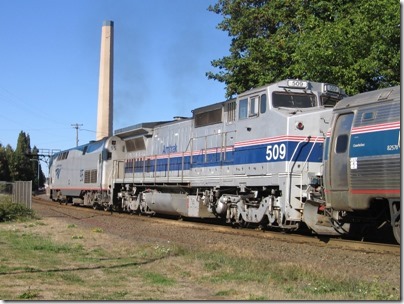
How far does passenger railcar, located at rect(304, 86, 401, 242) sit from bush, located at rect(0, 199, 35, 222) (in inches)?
493

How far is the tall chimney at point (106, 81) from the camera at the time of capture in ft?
191

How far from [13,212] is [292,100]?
12.1 metres

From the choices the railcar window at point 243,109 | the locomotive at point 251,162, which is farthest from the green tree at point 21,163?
the railcar window at point 243,109

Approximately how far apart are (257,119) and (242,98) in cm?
117

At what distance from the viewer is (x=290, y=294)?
7082 millimetres

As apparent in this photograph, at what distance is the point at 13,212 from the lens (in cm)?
2056

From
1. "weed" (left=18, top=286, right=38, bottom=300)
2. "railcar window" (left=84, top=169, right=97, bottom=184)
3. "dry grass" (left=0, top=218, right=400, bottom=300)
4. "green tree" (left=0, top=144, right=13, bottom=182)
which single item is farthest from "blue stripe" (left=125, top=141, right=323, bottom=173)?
"green tree" (left=0, top=144, right=13, bottom=182)

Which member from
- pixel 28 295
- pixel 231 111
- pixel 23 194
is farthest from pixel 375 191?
pixel 23 194

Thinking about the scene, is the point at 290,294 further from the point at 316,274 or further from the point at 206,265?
the point at 206,265

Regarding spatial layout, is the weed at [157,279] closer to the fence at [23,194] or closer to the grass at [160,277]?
the grass at [160,277]

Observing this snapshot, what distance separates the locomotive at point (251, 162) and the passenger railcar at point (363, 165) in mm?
62

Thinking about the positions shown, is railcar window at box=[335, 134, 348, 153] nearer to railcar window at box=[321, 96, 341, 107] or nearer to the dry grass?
the dry grass

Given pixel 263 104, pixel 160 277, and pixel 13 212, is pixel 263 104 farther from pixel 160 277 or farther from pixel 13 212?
pixel 13 212

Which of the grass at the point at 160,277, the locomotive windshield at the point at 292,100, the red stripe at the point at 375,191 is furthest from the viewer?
the locomotive windshield at the point at 292,100
